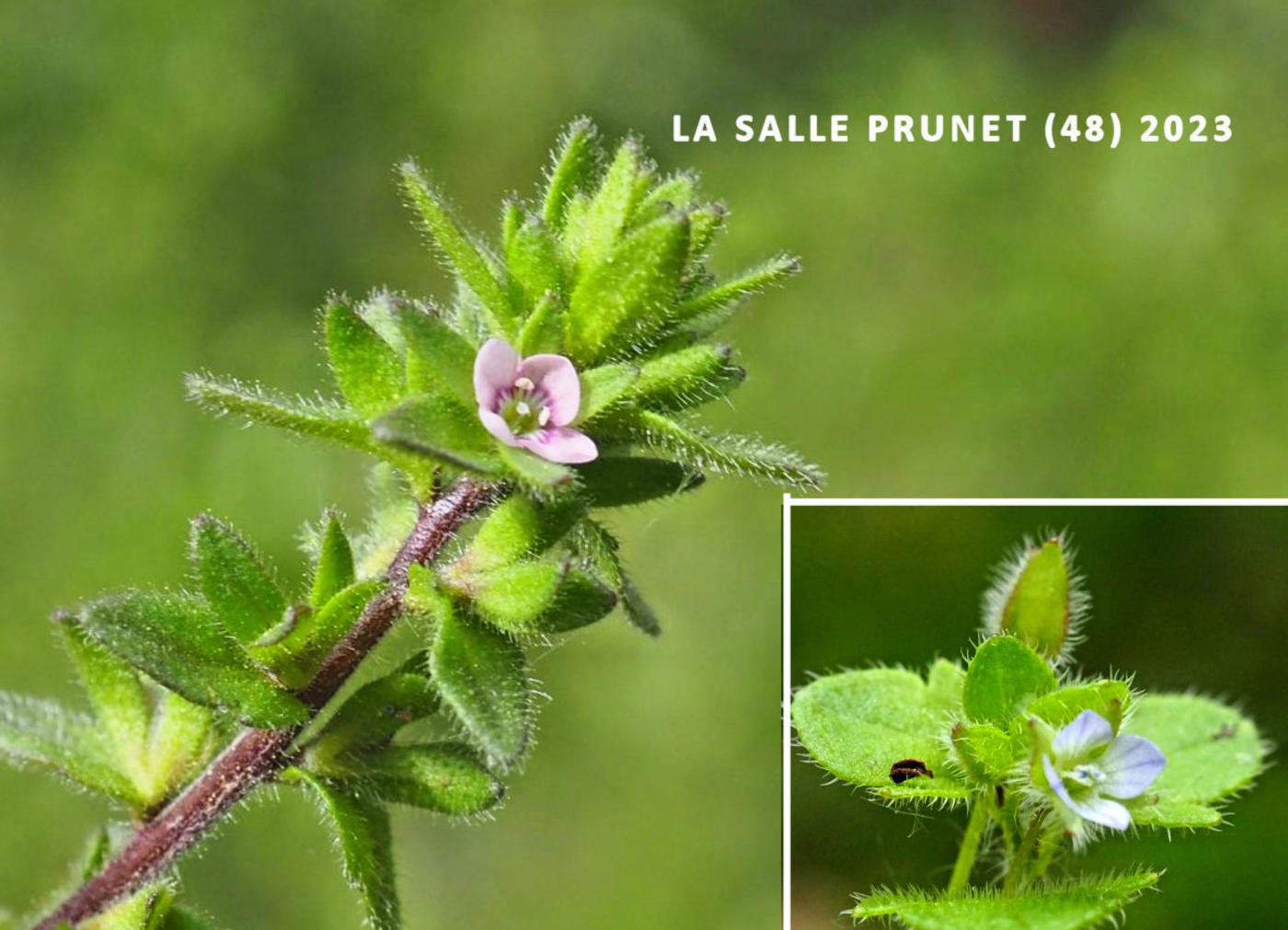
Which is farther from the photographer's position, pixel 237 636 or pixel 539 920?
pixel 539 920

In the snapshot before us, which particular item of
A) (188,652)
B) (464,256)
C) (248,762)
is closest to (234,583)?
(188,652)

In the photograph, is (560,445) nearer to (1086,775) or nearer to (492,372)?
(492,372)

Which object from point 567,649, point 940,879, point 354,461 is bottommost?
point 940,879

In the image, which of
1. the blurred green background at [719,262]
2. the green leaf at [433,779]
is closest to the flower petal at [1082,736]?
the green leaf at [433,779]

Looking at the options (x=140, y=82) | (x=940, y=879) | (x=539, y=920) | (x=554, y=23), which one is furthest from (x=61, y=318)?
(x=940, y=879)

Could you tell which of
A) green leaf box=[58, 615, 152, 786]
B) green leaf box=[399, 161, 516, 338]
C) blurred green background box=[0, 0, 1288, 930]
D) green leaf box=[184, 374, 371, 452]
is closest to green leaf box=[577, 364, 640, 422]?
green leaf box=[399, 161, 516, 338]

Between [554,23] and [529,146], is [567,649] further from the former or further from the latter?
[554,23]

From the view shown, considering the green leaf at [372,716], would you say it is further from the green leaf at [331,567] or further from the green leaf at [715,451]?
the green leaf at [715,451]

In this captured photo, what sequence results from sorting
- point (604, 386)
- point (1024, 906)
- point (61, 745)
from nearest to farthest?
point (1024, 906) < point (604, 386) < point (61, 745)
